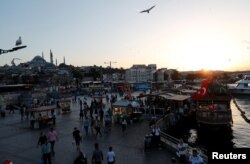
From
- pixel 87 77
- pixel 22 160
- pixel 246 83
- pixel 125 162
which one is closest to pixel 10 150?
pixel 22 160

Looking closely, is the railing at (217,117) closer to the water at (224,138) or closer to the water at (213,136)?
the water at (213,136)

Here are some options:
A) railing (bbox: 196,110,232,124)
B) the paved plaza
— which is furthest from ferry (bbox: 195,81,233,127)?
the paved plaza

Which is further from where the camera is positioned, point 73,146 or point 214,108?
point 214,108

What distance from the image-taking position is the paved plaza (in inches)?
674

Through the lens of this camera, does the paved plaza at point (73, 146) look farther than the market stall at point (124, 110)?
No

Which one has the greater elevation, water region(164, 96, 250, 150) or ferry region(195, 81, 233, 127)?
ferry region(195, 81, 233, 127)

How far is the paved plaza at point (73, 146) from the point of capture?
17.1 meters

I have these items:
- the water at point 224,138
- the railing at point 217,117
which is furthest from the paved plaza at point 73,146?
the railing at point 217,117

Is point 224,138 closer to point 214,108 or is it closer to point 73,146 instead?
point 214,108

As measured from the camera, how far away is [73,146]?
66.6 ft

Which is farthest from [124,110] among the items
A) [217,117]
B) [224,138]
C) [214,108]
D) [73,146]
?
[224,138]

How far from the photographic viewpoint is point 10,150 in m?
19.9

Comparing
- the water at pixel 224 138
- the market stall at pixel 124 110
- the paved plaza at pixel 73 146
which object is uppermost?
the market stall at pixel 124 110

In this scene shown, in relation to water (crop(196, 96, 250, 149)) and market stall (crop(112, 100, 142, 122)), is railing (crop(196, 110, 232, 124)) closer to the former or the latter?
water (crop(196, 96, 250, 149))
